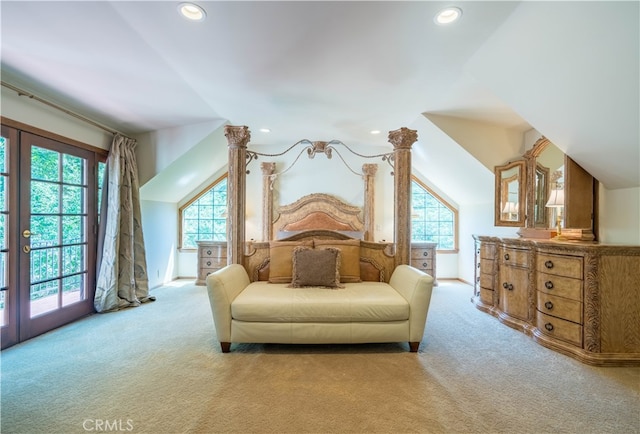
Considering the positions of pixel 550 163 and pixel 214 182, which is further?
pixel 214 182

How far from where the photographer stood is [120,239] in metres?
3.59

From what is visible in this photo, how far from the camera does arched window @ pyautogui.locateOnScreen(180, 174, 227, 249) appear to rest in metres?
5.60

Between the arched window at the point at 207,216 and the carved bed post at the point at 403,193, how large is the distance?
372 cm

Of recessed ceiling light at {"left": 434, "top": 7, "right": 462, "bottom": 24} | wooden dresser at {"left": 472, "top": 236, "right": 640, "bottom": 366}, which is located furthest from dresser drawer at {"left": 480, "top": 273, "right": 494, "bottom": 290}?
recessed ceiling light at {"left": 434, "top": 7, "right": 462, "bottom": 24}

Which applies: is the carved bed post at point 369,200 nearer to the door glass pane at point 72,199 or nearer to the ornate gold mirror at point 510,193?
the ornate gold mirror at point 510,193

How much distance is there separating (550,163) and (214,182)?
537cm

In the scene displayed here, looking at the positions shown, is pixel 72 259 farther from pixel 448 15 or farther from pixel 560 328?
pixel 560 328

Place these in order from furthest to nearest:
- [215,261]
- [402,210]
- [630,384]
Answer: [215,261], [402,210], [630,384]

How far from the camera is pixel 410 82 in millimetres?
2730

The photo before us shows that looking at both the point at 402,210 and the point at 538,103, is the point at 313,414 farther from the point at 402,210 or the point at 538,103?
the point at 538,103

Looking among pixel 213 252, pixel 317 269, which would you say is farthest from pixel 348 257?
pixel 213 252

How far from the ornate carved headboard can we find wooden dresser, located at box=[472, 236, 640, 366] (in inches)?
111

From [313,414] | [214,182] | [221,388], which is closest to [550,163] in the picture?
[313,414]

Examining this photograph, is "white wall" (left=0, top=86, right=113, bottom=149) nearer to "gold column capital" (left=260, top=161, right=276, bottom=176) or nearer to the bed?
the bed
